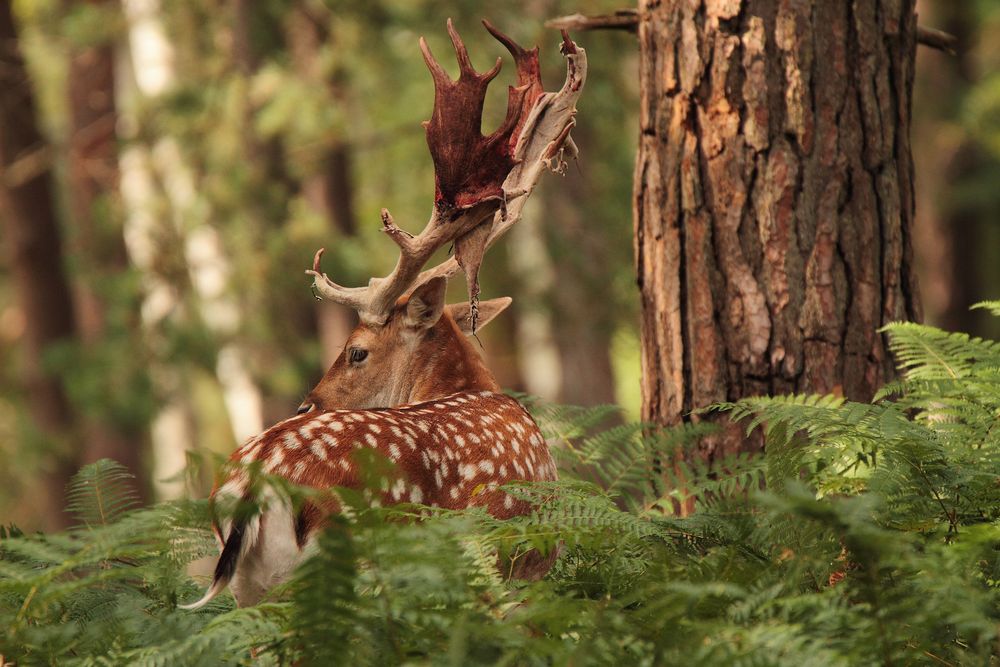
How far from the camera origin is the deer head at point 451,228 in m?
4.88

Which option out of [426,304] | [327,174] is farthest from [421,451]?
[327,174]

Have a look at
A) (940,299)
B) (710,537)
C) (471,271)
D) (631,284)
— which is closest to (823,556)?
(710,537)

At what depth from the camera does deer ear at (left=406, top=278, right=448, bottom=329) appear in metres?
5.53

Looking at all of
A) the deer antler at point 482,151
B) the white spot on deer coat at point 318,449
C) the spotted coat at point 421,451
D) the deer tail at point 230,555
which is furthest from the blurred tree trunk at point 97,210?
the deer tail at point 230,555

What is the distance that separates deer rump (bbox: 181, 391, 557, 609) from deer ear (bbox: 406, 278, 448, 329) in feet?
2.42

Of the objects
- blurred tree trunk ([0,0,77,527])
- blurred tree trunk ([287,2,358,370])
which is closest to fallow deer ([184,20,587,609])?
blurred tree trunk ([287,2,358,370])

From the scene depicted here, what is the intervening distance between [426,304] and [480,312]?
50 centimetres

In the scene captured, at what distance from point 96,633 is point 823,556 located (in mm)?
1886

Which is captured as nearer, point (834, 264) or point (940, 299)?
point (834, 264)

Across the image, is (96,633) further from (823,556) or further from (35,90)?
(35,90)

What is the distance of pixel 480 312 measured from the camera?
604cm

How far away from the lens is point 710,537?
141 inches

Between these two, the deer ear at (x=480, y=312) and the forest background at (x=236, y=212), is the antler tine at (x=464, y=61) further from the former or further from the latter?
the forest background at (x=236, y=212)

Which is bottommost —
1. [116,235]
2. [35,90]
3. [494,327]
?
[494,327]
